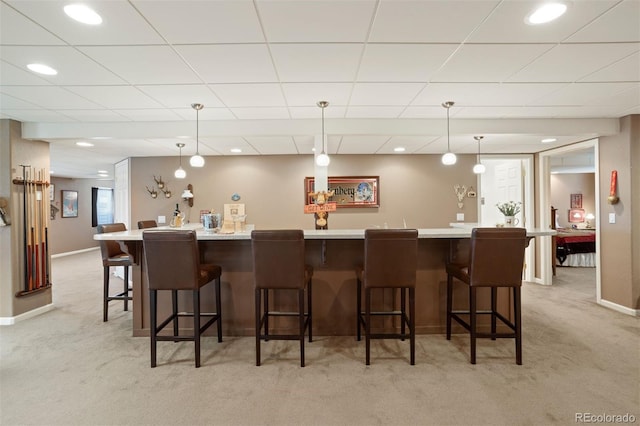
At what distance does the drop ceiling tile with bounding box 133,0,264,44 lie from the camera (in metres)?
1.64

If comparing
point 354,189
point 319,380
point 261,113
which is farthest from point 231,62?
point 354,189

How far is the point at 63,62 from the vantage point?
2.21 metres

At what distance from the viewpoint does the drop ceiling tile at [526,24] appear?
166cm

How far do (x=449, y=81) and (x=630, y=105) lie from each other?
2.38 m

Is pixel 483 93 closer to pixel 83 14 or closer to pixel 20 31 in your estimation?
pixel 83 14

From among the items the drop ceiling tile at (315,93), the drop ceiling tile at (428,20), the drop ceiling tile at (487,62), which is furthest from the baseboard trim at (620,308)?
the drop ceiling tile at (315,93)

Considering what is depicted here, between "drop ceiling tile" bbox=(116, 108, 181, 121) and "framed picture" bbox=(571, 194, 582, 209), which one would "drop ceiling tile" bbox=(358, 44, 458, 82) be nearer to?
"drop ceiling tile" bbox=(116, 108, 181, 121)

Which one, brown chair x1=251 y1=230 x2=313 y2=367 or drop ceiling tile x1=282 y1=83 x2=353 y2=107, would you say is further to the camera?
drop ceiling tile x1=282 y1=83 x2=353 y2=107

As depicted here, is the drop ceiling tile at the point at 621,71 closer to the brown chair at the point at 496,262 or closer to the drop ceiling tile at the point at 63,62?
the brown chair at the point at 496,262

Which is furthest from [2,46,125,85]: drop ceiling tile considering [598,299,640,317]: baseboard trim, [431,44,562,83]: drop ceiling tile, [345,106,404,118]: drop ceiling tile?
[598,299,640,317]: baseboard trim

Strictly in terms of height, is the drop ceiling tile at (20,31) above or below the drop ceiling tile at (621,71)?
above

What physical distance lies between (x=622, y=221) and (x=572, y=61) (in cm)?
264

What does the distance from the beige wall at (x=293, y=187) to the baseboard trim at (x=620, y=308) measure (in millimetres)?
2295

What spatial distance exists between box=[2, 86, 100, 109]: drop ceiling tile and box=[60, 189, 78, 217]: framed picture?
21.6 ft
